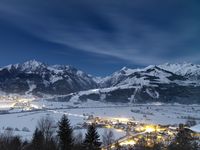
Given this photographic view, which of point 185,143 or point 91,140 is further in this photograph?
point 185,143

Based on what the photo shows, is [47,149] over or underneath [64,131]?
underneath

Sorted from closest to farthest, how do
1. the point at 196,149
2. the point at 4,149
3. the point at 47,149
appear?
the point at 47,149, the point at 4,149, the point at 196,149

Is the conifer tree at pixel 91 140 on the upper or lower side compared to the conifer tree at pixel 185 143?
upper

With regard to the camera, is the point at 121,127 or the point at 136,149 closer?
the point at 136,149

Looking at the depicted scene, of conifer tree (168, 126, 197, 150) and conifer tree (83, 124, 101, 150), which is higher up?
conifer tree (83, 124, 101, 150)

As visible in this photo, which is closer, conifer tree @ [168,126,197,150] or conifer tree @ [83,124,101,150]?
conifer tree @ [83,124,101,150]

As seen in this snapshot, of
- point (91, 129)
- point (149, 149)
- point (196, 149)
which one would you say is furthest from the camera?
point (149, 149)

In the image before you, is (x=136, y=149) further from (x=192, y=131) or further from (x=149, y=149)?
(x=192, y=131)

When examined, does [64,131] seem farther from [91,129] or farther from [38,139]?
[38,139]

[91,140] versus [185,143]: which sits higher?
[91,140]

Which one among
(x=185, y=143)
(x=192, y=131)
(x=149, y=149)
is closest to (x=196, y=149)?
(x=185, y=143)

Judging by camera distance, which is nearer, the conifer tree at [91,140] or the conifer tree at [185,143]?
the conifer tree at [91,140]
